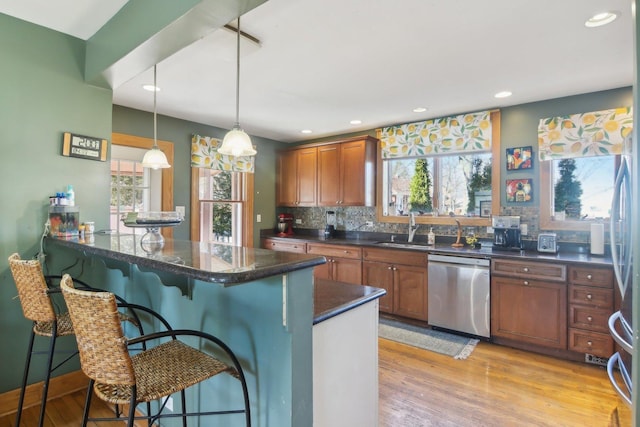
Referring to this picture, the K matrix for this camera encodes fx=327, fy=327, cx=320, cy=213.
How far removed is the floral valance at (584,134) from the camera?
9.89ft

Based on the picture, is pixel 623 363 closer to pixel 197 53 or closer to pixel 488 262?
pixel 488 262

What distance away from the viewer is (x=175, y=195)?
407cm

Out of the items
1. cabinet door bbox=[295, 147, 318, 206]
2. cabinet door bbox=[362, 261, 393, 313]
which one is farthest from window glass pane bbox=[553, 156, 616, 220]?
cabinet door bbox=[295, 147, 318, 206]

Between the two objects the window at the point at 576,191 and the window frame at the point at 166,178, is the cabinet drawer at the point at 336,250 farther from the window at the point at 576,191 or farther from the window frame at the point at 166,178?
the window at the point at 576,191

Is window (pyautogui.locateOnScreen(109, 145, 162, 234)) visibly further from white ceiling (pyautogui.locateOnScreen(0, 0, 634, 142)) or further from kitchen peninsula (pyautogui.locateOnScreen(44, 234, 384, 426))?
kitchen peninsula (pyautogui.locateOnScreen(44, 234, 384, 426))

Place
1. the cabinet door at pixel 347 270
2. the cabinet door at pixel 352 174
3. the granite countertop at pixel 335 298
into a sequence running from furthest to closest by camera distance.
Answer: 1. the cabinet door at pixel 352 174
2. the cabinet door at pixel 347 270
3. the granite countertop at pixel 335 298

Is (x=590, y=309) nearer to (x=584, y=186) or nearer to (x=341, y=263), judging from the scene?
(x=584, y=186)

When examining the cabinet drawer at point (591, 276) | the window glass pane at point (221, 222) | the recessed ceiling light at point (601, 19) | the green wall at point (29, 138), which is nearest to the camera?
the recessed ceiling light at point (601, 19)

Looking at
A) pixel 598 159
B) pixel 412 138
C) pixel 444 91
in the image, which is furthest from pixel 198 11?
pixel 598 159

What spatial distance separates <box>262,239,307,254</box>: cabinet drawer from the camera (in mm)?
4711

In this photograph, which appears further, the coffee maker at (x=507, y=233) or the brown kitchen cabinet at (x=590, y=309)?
the coffee maker at (x=507, y=233)

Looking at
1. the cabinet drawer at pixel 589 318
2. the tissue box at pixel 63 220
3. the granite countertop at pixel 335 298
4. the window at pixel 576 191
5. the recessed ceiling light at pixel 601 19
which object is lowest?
the cabinet drawer at pixel 589 318

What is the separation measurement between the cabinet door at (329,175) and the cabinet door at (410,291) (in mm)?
1380

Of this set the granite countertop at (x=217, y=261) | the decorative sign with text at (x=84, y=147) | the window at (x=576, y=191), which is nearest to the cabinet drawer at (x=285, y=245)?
the decorative sign with text at (x=84, y=147)
